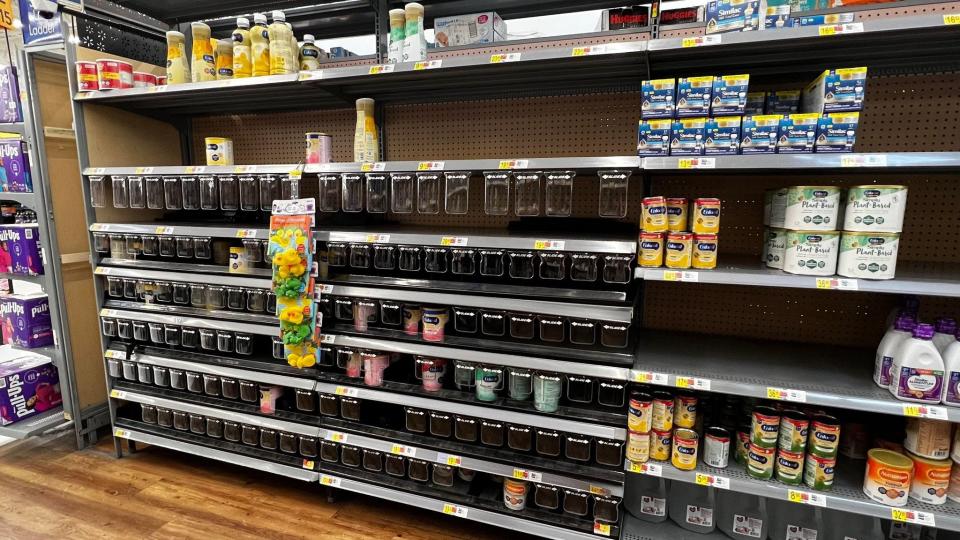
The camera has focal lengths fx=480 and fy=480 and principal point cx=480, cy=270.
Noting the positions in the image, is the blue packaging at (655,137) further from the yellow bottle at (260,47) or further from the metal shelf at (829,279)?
the yellow bottle at (260,47)

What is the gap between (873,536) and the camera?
5.96 ft

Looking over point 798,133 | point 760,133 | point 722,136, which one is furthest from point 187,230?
point 798,133

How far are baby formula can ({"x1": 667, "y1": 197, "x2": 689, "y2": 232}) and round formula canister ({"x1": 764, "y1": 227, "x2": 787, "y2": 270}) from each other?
0.33m

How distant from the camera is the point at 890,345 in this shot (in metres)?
1.62

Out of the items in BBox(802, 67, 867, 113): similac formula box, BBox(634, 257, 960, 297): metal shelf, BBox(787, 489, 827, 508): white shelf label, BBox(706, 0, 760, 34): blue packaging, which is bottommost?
BBox(787, 489, 827, 508): white shelf label

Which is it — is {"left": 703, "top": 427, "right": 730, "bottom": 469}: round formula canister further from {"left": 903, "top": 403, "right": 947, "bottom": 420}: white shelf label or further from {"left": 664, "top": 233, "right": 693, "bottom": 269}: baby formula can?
{"left": 664, "top": 233, "right": 693, "bottom": 269}: baby formula can

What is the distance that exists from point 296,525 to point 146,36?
2857 mm

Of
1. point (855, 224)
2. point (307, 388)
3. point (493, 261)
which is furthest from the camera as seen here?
point (307, 388)

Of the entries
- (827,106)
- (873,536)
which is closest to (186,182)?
(827,106)

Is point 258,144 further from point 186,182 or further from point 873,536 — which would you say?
point 873,536

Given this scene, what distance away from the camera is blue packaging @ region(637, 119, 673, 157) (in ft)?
5.33

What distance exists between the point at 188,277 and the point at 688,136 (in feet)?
7.66

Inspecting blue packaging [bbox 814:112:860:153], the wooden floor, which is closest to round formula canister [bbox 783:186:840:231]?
blue packaging [bbox 814:112:860:153]

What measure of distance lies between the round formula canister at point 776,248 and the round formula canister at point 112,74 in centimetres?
302
